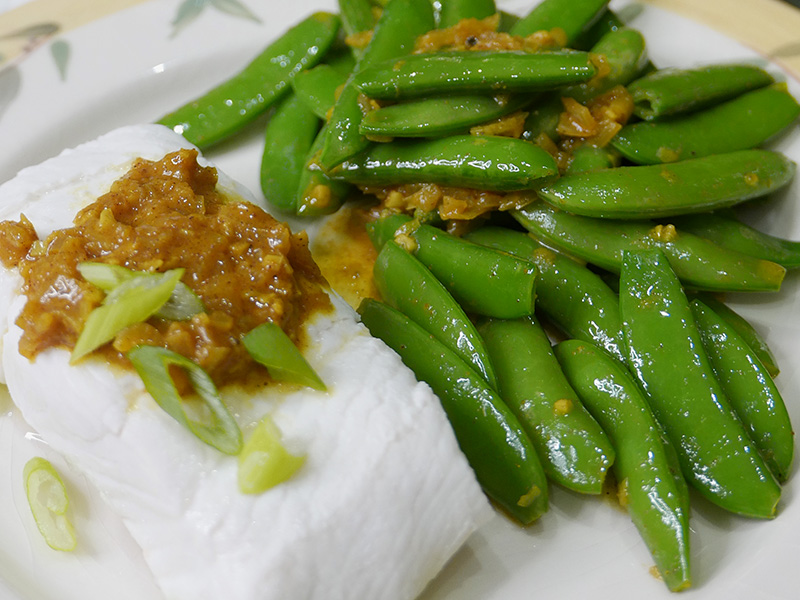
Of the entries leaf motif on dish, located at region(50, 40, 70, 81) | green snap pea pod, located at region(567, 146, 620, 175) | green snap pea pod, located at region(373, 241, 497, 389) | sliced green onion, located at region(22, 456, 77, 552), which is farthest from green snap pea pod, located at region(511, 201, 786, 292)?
leaf motif on dish, located at region(50, 40, 70, 81)

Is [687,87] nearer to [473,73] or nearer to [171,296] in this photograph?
[473,73]

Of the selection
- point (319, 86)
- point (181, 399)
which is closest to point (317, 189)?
point (319, 86)

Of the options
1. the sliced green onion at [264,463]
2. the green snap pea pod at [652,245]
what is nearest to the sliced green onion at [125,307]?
the sliced green onion at [264,463]

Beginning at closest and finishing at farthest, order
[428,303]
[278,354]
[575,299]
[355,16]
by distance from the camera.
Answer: [278,354] → [428,303] → [575,299] → [355,16]

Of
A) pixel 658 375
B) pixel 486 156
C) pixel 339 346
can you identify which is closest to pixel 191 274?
pixel 339 346

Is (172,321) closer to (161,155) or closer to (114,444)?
(114,444)

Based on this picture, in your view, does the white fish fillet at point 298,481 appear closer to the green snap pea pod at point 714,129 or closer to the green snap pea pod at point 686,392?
the green snap pea pod at point 686,392
